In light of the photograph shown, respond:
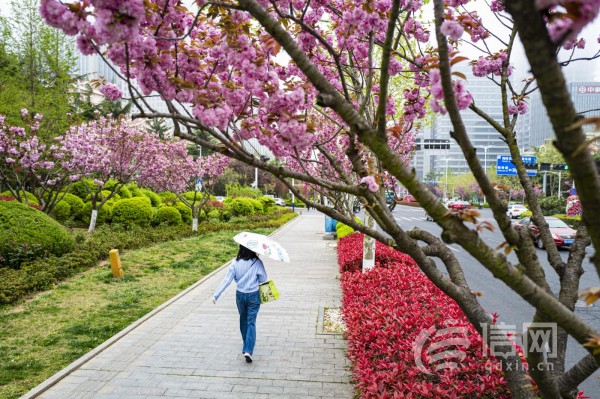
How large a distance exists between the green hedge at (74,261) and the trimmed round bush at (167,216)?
78.9 inches

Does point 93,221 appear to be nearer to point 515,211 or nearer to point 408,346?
point 408,346

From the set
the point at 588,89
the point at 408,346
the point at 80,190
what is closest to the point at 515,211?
the point at 80,190

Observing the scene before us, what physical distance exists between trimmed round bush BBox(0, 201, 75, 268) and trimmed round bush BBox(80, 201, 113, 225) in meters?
7.56

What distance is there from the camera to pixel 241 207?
A: 2911 cm

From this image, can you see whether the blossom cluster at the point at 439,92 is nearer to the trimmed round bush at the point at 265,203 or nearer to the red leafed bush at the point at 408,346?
the red leafed bush at the point at 408,346

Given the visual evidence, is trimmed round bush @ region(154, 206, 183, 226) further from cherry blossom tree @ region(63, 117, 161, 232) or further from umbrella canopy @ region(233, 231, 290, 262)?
umbrella canopy @ region(233, 231, 290, 262)

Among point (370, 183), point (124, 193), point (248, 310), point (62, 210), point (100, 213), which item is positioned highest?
point (370, 183)

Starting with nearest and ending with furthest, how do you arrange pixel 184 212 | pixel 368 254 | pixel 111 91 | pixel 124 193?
pixel 111 91 < pixel 368 254 < pixel 124 193 < pixel 184 212

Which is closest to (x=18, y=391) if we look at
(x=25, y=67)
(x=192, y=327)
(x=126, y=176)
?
(x=192, y=327)

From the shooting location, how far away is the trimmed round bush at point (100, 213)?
61.7ft

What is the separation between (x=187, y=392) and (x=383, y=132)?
4.09m

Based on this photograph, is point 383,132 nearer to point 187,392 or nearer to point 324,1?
point 324,1

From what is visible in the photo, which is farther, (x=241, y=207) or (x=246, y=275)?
(x=241, y=207)
